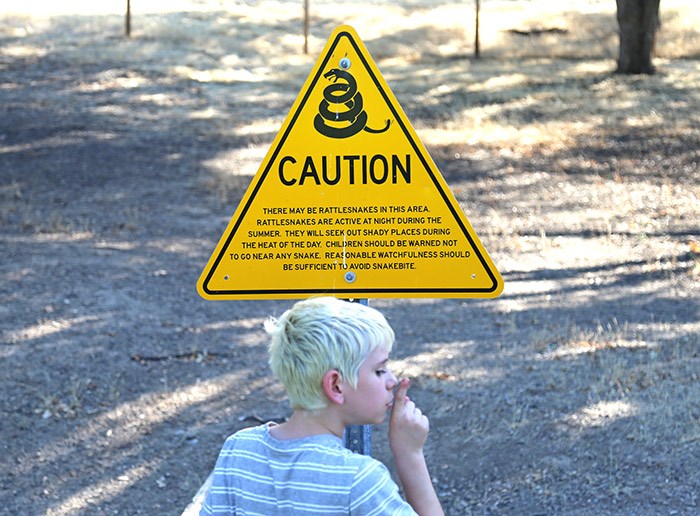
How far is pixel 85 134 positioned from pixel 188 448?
34.5 ft

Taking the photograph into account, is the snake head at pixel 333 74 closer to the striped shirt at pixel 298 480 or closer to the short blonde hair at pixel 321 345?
the short blonde hair at pixel 321 345

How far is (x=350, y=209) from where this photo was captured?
304 cm

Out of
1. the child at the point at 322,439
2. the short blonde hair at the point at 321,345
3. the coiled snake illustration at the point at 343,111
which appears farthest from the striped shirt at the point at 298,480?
the coiled snake illustration at the point at 343,111

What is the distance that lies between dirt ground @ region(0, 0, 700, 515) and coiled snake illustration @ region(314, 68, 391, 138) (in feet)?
7.72

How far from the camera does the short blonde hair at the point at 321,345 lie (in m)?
2.21

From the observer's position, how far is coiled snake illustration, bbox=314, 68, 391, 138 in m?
3.01

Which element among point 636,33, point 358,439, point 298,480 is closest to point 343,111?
point 358,439

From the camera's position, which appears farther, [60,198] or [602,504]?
[60,198]

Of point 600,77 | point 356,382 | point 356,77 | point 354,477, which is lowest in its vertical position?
point 600,77

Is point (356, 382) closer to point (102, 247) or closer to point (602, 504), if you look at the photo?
point (602, 504)

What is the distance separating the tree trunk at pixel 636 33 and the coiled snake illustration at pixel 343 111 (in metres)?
17.7

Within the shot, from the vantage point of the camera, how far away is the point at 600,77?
20031mm

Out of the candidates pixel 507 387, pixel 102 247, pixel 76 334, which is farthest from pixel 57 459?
pixel 102 247

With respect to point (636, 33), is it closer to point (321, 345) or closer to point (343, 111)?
point (343, 111)
